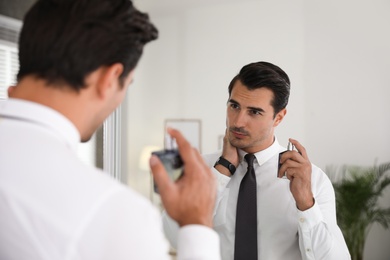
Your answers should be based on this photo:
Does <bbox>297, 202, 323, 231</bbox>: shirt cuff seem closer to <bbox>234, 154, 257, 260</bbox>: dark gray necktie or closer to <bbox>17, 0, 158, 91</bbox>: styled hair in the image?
<bbox>234, 154, 257, 260</bbox>: dark gray necktie

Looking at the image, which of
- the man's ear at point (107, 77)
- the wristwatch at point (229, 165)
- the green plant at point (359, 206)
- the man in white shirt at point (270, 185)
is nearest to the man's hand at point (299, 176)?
the man in white shirt at point (270, 185)

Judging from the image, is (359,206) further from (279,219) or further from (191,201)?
(191,201)

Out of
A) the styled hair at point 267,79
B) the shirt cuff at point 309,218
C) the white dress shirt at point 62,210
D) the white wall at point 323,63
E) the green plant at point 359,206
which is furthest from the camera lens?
the green plant at point 359,206

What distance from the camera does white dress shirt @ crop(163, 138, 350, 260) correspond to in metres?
1.41

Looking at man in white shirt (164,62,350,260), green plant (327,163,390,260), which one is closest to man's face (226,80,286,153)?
man in white shirt (164,62,350,260)

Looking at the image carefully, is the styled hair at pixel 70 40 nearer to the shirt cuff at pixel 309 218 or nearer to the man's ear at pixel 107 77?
the man's ear at pixel 107 77

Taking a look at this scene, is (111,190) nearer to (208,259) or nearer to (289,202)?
(208,259)

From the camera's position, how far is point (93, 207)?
1.80ft

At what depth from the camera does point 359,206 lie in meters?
3.55

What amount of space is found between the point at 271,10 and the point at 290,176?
2.47 metres

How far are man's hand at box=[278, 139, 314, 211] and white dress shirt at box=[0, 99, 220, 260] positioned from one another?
89 centimetres

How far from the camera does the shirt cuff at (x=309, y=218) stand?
139 centimetres

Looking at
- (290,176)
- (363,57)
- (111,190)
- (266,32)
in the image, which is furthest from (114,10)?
(363,57)

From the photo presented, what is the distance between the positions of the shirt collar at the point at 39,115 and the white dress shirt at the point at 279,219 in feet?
3.14
